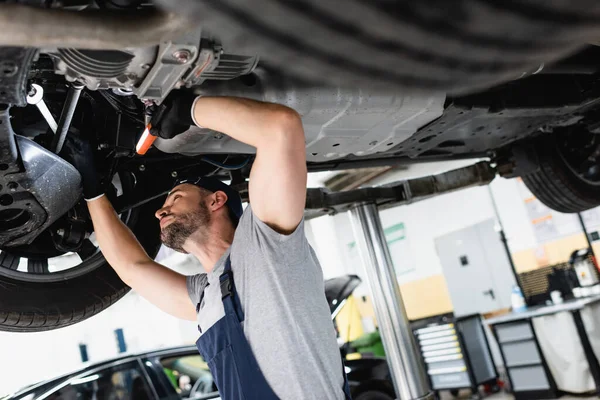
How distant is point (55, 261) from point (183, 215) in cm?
47

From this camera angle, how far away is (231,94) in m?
1.34

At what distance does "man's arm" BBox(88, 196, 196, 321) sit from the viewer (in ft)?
5.33

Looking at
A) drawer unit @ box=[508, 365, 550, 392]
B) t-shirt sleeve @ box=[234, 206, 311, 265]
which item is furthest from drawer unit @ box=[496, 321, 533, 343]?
t-shirt sleeve @ box=[234, 206, 311, 265]

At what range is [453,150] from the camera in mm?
2436

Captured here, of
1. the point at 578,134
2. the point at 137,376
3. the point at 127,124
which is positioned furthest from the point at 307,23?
the point at 137,376

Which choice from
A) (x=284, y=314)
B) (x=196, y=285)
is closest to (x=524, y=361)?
(x=196, y=285)

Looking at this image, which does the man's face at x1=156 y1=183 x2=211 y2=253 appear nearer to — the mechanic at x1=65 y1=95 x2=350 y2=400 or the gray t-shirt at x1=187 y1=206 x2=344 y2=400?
the mechanic at x1=65 y1=95 x2=350 y2=400

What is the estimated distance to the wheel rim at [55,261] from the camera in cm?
159

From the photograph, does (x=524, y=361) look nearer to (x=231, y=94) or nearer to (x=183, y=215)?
(x=183, y=215)

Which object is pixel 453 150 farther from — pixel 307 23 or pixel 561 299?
pixel 561 299

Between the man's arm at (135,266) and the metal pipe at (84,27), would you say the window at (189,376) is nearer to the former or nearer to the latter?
the man's arm at (135,266)

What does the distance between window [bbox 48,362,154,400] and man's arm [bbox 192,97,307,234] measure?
2.44 meters

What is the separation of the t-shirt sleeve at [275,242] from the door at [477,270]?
18.5 ft

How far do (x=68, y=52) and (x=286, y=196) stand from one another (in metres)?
0.58
